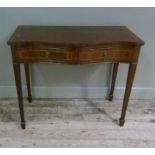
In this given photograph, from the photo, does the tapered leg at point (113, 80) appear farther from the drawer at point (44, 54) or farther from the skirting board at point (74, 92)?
the drawer at point (44, 54)

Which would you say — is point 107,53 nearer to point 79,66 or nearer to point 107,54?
point 107,54

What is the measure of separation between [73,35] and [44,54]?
256mm

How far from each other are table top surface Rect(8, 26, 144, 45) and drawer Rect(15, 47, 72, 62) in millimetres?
52

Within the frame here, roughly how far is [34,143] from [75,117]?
1.42ft

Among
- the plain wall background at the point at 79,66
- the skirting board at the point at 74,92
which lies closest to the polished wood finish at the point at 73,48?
the plain wall background at the point at 79,66

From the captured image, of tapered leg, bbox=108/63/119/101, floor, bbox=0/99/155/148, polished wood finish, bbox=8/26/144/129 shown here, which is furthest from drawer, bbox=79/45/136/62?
floor, bbox=0/99/155/148

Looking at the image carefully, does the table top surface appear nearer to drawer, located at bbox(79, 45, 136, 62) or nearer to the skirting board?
drawer, located at bbox(79, 45, 136, 62)

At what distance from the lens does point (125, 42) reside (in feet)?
4.42

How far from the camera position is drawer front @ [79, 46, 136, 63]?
53.2 inches

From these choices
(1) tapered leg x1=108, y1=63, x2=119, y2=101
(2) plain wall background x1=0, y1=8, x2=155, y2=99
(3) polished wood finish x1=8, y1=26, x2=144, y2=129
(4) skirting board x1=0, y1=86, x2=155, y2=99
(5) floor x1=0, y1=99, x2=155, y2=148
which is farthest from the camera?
(4) skirting board x1=0, y1=86, x2=155, y2=99

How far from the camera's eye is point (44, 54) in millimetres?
1370

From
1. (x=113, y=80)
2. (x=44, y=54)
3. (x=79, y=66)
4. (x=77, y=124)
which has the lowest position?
(x=77, y=124)

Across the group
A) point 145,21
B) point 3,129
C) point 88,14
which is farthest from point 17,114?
point 145,21

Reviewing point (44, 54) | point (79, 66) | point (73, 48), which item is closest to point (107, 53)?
point (73, 48)
